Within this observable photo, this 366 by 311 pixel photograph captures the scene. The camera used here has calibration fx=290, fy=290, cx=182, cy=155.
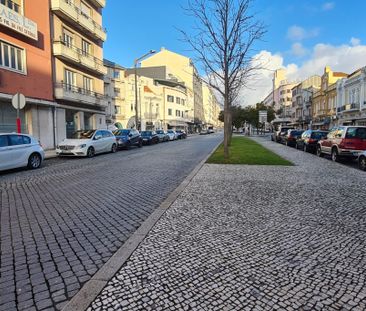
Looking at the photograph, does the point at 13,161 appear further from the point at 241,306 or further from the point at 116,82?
the point at 116,82

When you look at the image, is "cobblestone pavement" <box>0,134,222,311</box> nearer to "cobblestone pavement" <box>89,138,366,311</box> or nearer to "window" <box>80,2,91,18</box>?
"cobblestone pavement" <box>89,138,366,311</box>

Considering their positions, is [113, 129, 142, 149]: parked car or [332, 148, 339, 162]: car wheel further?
[113, 129, 142, 149]: parked car

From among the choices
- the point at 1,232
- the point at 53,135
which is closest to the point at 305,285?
the point at 1,232

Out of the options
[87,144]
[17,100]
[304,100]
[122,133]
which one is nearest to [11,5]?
[17,100]

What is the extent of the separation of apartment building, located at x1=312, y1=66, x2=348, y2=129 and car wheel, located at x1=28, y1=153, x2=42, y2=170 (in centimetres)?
4573

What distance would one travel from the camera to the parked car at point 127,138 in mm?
23484

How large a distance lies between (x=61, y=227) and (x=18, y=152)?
784cm

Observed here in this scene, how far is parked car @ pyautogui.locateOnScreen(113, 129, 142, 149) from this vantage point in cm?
2348

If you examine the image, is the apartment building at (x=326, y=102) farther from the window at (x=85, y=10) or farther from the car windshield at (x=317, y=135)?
the window at (x=85, y=10)

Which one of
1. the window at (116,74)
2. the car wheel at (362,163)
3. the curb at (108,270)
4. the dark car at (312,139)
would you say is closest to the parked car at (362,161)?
the car wheel at (362,163)

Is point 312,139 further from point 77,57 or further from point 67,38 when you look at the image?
point 67,38

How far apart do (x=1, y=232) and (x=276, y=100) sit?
12674 centimetres

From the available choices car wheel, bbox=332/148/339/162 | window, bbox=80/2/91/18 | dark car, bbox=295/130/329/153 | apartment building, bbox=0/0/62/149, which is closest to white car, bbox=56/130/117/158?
apartment building, bbox=0/0/62/149

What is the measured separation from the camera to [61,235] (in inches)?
176
